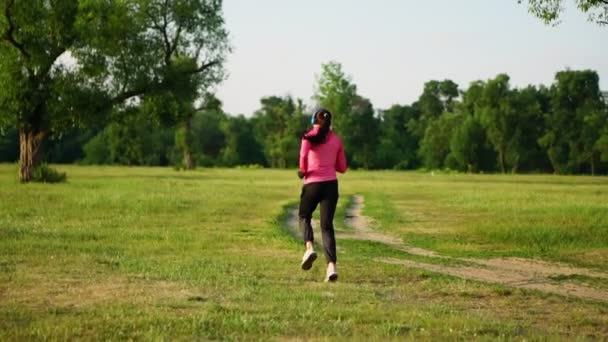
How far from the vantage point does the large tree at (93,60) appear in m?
44.3

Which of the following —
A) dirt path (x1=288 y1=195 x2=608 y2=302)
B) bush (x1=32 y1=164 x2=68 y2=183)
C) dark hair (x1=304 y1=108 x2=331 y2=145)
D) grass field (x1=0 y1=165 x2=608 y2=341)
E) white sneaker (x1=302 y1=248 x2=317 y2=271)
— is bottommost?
dirt path (x1=288 y1=195 x2=608 y2=302)

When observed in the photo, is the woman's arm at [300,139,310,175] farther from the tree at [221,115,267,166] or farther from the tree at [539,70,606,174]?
the tree at [221,115,267,166]

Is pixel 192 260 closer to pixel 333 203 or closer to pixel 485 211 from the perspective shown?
pixel 333 203

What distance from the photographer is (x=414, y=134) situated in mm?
128125

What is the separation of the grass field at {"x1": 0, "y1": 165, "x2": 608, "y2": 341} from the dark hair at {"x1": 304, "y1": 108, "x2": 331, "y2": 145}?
6.95ft

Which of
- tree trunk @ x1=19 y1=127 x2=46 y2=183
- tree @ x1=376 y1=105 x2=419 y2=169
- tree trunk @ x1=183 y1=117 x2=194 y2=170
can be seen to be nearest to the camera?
tree trunk @ x1=19 y1=127 x2=46 y2=183

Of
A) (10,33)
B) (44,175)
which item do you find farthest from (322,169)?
(44,175)

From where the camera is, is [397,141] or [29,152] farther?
[397,141]

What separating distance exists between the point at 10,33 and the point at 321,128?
37.0 m

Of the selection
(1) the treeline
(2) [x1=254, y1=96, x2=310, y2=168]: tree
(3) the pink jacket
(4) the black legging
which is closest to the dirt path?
(4) the black legging

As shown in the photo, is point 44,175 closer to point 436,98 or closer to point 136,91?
point 136,91

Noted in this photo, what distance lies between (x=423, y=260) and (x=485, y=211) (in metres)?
15.4

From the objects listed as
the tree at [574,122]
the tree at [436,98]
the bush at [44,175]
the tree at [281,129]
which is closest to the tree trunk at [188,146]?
the tree at [281,129]

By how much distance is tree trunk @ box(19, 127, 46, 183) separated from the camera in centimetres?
4741
